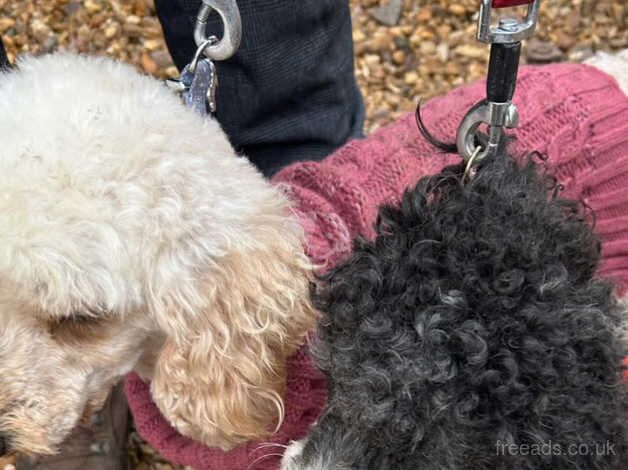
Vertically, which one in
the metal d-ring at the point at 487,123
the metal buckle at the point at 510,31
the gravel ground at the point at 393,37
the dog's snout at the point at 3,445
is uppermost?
the metal buckle at the point at 510,31

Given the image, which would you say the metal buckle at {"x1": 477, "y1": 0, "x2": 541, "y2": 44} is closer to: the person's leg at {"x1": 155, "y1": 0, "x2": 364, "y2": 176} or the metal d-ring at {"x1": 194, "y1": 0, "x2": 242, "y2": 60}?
the metal d-ring at {"x1": 194, "y1": 0, "x2": 242, "y2": 60}

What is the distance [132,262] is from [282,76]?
27.0 inches

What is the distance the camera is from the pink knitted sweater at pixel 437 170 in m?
1.24

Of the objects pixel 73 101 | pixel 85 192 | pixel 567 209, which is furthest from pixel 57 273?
pixel 567 209

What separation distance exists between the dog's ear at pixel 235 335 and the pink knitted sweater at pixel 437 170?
0.18ft

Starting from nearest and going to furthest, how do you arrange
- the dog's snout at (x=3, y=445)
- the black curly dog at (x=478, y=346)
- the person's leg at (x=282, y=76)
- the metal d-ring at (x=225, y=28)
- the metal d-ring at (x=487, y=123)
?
1. the black curly dog at (x=478, y=346)
2. the metal d-ring at (x=487, y=123)
3. the dog's snout at (x=3, y=445)
4. the metal d-ring at (x=225, y=28)
5. the person's leg at (x=282, y=76)

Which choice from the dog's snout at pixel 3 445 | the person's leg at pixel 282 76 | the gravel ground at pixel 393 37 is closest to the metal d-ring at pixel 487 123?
the person's leg at pixel 282 76

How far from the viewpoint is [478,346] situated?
Result: 2.89 ft

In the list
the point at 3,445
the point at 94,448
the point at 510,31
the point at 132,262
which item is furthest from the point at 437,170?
the point at 94,448

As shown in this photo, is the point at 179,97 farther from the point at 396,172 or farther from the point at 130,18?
the point at 130,18

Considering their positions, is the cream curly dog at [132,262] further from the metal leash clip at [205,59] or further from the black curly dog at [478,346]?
the black curly dog at [478,346]

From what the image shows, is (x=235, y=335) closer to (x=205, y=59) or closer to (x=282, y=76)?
(x=205, y=59)

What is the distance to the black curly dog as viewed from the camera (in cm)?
88

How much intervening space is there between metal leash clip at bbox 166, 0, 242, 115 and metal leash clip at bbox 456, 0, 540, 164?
0.41m
